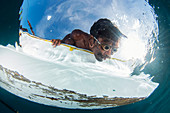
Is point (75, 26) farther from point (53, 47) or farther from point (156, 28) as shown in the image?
point (156, 28)

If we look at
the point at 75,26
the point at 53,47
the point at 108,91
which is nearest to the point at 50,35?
the point at 53,47

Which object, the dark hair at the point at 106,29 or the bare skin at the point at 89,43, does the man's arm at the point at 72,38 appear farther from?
the dark hair at the point at 106,29

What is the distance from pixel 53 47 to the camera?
103cm

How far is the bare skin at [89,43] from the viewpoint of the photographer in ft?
2.93

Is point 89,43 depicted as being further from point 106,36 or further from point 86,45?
point 106,36

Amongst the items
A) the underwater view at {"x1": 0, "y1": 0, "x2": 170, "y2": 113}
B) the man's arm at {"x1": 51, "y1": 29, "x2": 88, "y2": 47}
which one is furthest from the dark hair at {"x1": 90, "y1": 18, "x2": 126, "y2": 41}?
the man's arm at {"x1": 51, "y1": 29, "x2": 88, "y2": 47}

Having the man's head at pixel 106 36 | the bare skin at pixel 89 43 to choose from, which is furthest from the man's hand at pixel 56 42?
the man's head at pixel 106 36

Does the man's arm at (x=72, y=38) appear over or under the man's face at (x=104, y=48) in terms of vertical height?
over

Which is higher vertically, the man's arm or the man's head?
the man's arm

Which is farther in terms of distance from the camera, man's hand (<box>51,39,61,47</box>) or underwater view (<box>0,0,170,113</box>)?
man's hand (<box>51,39,61,47</box>)

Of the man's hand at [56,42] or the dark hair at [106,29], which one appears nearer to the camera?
the dark hair at [106,29]

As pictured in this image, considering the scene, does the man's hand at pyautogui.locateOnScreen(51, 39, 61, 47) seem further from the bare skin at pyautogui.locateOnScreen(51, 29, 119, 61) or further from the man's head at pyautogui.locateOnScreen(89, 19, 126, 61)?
the man's head at pyautogui.locateOnScreen(89, 19, 126, 61)

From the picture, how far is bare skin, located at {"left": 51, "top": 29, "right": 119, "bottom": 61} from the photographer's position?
89 centimetres

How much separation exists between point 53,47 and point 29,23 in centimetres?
32
